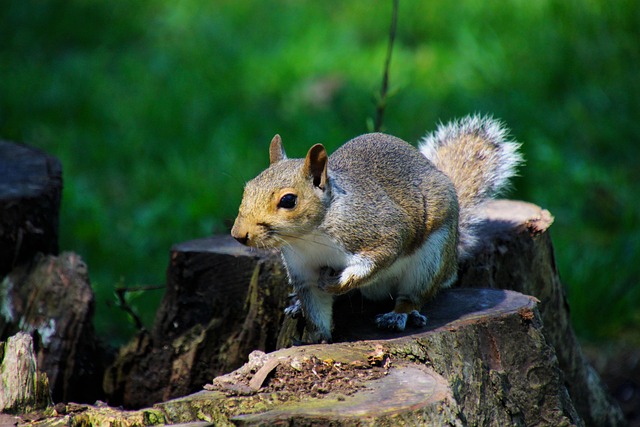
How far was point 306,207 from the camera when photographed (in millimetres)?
1959

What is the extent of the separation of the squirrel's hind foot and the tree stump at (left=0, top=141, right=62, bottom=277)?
1236mm

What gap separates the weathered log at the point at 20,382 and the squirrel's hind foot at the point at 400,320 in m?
0.79

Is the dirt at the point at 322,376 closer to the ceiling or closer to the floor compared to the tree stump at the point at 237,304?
closer to the floor

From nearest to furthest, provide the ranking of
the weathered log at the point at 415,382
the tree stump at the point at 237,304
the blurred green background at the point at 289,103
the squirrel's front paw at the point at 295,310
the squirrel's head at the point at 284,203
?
the weathered log at the point at 415,382 → the squirrel's head at the point at 284,203 → the squirrel's front paw at the point at 295,310 → the tree stump at the point at 237,304 → the blurred green background at the point at 289,103

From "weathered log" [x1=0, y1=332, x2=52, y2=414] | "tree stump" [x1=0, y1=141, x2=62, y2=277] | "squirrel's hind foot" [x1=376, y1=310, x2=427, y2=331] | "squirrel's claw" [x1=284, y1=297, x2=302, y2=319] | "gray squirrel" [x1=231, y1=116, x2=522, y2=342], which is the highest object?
"tree stump" [x1=0, y1=141, x2=62, y2=277]

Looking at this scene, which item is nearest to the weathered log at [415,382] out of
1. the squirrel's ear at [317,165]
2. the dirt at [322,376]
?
the dirt at [322,376]

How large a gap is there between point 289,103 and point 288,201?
2.89 m

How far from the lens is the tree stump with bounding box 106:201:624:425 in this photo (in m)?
2.52

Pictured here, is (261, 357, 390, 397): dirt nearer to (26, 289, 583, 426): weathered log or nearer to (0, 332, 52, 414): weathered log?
(26, 289, 583, 426): weathered log

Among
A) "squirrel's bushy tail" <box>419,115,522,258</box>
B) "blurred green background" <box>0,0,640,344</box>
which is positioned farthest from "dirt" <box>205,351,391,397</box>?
"blurred green background" <box>0,0,640,344</box>

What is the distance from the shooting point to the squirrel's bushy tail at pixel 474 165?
8.30 feet

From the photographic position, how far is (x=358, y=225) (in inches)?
80.0

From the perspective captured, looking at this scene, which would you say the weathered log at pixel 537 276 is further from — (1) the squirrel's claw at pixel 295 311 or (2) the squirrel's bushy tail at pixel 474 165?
(1) the squirrel's claw at pixel 295 311

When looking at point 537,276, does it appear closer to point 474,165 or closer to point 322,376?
point 474,165
